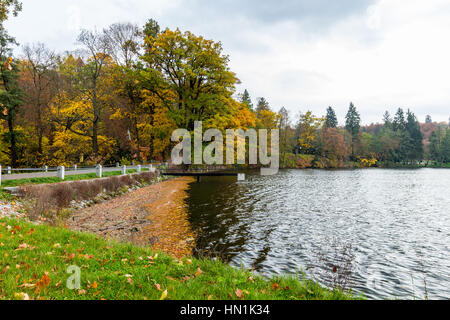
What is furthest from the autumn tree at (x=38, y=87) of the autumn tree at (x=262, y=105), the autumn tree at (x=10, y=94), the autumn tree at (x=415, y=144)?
the autumn tree at (x=415, y=144)

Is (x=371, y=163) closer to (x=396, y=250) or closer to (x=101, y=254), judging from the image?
(x=396, y=250)

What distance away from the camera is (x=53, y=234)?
6.86 meters

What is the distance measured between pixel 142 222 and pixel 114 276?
7.73 m

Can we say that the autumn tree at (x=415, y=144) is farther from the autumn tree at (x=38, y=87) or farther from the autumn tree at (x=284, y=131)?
the autumn tree at (x=38, y=87)

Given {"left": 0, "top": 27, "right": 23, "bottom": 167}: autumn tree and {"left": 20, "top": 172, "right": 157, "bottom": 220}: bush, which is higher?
{"left": 0, "top": 27, "right": 23, "bottom": 167}: autumn tree

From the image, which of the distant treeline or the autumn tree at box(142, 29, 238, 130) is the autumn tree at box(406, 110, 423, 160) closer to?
the distant treeline

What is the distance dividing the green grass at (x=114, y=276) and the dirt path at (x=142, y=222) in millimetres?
2330

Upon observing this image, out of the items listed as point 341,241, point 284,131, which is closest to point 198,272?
point 341,241

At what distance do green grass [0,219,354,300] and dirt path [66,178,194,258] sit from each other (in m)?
2.33

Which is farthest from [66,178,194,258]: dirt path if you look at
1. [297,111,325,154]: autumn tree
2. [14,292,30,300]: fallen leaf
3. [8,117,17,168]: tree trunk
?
[297,111,325,154]: autumn tree

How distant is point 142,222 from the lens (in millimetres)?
11984

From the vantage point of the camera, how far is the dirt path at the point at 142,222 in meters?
9.12

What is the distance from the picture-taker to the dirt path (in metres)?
9.12
